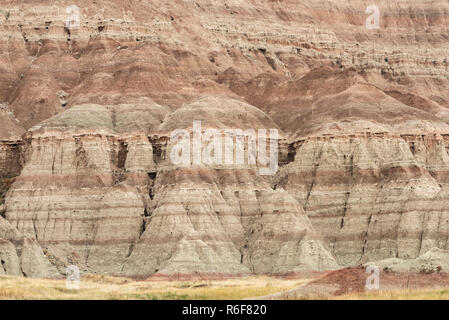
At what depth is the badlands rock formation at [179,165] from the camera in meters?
130

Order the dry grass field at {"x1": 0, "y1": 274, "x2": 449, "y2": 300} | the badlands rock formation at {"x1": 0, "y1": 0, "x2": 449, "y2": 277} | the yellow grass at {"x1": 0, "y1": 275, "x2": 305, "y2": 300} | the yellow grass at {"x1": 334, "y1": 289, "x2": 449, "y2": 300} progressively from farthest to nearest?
the badlands rock formation at {"x1": 0, "y1": 0, "x2": 449, "y2": 277}
the yellow grass at {"x1": 0, "y1": 275, "x2": 305, "y2": 300}
the dry grass field at {"x1": 0, "y1": 274, "x2": 449, "y2": 300}
the yellow grass at {"x1": 334, "y1": 289, "x2": 449, "y2": 300}

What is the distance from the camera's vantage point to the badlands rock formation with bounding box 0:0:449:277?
427 feet

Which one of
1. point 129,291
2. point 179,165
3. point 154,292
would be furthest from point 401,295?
point 179,165

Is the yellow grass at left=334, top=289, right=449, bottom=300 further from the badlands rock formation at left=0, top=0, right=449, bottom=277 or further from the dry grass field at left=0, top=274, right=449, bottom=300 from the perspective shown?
the badlands rock formation at left=0, top=0, right=449, bottom=277

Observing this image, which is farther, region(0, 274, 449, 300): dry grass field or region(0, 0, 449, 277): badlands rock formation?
region(0, 0, 449, 277): badlands rock formation

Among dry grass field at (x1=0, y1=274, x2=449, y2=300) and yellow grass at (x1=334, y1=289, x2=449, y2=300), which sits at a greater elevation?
dry grass field at (x1=0, y1=274, x2=449, y2=300)

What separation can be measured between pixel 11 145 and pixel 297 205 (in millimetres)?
33473

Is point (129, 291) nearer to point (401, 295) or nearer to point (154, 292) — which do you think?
point (154, 292)

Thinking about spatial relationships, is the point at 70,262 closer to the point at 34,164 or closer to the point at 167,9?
the point at 34,164

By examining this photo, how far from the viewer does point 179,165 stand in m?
136

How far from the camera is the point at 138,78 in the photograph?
15538 centimetres

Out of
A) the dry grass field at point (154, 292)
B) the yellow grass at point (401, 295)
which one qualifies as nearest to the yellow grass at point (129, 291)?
the dry grass field at point (154, 292)

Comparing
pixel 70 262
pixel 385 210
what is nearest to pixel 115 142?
pixel 70 262

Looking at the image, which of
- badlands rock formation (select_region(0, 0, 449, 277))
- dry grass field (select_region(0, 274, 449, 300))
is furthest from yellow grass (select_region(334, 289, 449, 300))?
badlands rock formation (select_region(0, 0, 449, 277))
